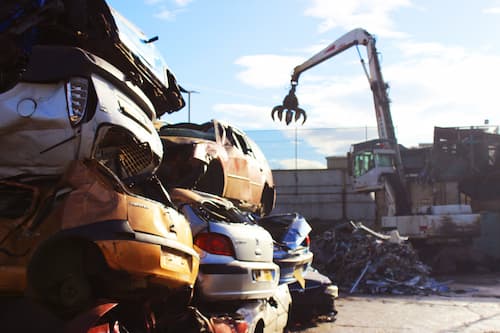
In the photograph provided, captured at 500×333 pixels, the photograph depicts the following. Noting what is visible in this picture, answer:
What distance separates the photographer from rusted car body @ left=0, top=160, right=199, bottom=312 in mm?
4016

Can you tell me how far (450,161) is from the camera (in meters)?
26.9

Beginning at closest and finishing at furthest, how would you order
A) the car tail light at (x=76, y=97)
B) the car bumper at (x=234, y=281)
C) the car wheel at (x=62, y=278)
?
the car wheel at (x=62, y=278)
the car tail light at (x=76, y=97)
the car bumper at (x=234, y=281)

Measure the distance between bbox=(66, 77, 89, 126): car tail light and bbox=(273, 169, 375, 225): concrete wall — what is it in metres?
28.5

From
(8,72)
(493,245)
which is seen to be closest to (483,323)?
(8,72)

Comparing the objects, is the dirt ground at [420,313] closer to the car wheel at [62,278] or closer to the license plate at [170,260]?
the license plate at [170,260]

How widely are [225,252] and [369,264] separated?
1306 centimetres

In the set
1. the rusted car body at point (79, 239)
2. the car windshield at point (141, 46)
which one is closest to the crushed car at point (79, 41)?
the car windshield at point (141, 46)

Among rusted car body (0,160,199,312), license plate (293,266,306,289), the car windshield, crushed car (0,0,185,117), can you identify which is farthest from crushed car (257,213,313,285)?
rusted car body (0,160,199,312)

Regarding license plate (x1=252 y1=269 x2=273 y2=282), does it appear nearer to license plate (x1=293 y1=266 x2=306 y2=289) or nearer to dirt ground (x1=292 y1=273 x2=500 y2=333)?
license plate (x1=293 y1=266 x2=306 y2=289)

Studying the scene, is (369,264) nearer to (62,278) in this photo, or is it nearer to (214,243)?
(214,243)

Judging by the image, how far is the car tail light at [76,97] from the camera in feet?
15.0

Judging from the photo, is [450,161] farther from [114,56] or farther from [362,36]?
[114,56]

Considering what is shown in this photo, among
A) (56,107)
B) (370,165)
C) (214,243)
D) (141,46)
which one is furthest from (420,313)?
(370,165)

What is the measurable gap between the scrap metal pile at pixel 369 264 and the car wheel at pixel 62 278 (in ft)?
45.7
